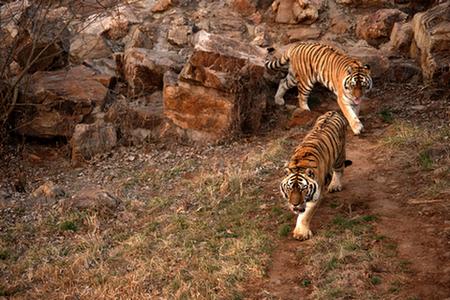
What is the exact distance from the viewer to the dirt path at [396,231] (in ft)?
11.3

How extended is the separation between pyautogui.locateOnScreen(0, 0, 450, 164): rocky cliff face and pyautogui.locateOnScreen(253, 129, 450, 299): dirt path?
2871 mm

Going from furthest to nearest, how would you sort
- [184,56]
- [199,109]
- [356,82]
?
[184,56]
[199,109]
[356,82]

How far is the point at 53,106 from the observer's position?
8016 mm

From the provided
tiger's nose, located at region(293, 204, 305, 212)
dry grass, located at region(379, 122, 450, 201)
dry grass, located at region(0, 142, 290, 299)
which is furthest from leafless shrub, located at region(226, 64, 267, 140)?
tiger's nose, located at region(293, 204, 305, 212)

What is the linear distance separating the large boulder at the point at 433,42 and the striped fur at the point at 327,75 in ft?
5.52

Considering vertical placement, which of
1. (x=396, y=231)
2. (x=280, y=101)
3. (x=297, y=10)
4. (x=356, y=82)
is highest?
(x=297, y=10)

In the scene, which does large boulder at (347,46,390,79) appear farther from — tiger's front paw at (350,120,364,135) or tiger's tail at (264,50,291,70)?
tiger's front paw at (350,120,364,135)

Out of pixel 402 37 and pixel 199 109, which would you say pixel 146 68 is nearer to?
pixel 199 109

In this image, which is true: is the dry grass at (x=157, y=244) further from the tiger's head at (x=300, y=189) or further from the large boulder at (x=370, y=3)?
the large boulder at (x=370, y=3)

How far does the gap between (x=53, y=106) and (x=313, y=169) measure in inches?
220

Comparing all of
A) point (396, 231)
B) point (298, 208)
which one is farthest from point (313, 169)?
point (396, 231)

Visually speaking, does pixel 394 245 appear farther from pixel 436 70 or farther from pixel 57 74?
pixel 57 74

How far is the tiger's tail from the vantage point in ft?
27.3

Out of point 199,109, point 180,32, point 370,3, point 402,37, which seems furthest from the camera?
point 370,3
